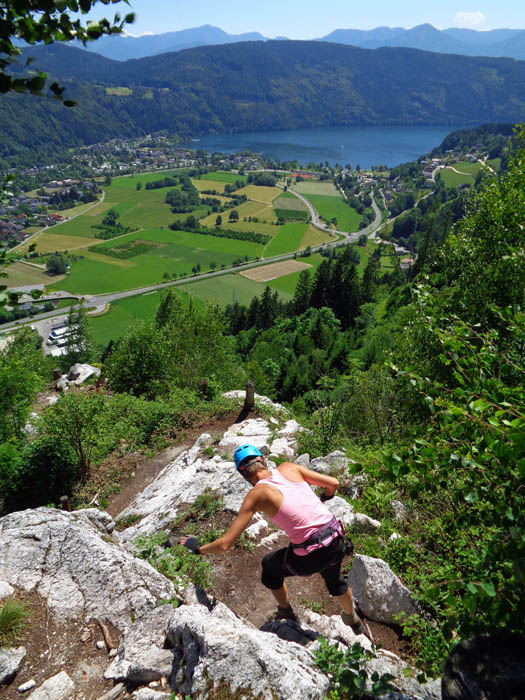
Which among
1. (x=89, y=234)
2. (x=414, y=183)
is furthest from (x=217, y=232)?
Answer: (x=414, y=183)

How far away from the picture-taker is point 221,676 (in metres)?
4.45

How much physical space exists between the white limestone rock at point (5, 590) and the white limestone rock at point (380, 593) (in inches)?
200

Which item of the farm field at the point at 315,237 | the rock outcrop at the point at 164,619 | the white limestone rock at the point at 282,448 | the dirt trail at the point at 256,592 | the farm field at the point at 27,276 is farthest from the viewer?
the farm field at the point at 315,237

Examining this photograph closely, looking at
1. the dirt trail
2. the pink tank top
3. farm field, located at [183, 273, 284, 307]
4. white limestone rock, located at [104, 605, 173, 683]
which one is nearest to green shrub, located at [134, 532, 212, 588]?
the dirt trail

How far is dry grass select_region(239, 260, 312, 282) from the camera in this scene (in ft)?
363

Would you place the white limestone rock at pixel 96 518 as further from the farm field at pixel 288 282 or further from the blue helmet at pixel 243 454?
the farm field at pixel 288 282

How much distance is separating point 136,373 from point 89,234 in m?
144

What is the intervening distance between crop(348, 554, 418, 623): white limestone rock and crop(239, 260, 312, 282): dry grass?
342 feet

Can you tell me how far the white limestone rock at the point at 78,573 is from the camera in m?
5.91

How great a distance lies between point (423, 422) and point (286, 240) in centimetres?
13710

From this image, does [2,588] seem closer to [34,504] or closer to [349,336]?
[34,504]

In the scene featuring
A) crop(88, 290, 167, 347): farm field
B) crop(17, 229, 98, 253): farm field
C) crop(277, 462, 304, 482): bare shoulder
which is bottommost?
crop(88, 290, 167, 347): farm field

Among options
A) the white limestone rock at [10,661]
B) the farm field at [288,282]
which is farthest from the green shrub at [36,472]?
the farm field at [288,282]

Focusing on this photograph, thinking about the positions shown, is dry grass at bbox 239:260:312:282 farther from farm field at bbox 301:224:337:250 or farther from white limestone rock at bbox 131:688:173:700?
white limestone rock at bbox 131:688:173:700
